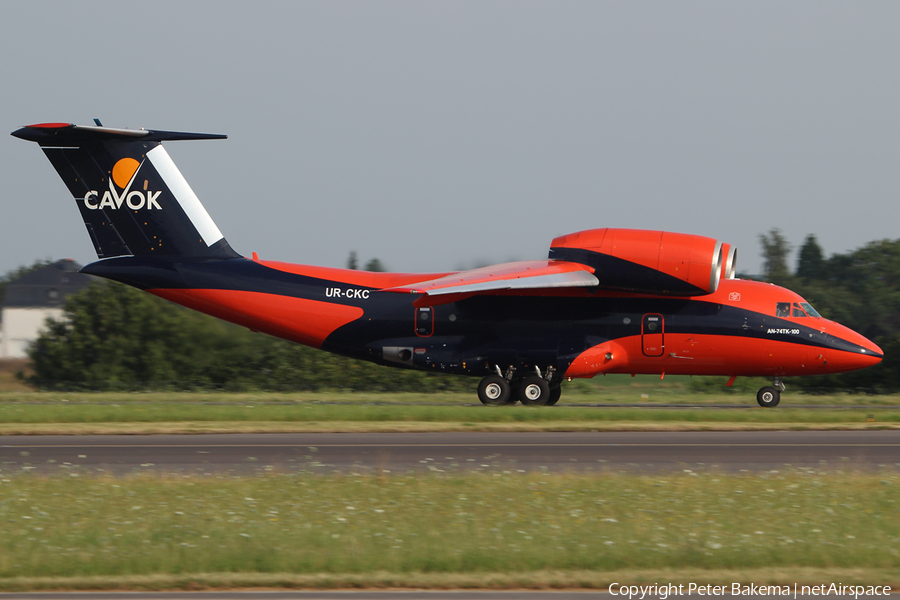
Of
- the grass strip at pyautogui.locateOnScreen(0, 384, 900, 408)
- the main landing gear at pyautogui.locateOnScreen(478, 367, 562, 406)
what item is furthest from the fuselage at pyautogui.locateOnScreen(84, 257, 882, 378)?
the grass strip at pyautogui.locateOnScreen(0, 384, 900, 408)

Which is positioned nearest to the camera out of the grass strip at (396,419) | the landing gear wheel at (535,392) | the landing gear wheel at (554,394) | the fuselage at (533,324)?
the grass strip at (396,419)

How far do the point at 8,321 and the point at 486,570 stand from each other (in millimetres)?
76722

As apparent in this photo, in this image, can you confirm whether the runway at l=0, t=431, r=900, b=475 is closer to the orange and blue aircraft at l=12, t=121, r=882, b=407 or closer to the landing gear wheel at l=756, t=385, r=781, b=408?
the orange and blue aircraft at l=12, t=121, r=882, b=407

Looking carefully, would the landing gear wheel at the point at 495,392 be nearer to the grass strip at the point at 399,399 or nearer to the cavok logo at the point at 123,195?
the grass strip at the point at 399,399

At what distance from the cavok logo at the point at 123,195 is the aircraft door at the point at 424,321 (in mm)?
8292

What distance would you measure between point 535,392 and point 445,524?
15547mm

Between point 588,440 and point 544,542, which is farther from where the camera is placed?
point 588,440

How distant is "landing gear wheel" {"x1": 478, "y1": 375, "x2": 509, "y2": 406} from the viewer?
2503 cm

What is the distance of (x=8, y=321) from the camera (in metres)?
75.4

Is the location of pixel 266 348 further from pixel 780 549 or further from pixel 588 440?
pixel 780 549

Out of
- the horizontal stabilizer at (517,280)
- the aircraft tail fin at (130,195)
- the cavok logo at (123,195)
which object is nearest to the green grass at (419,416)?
the horizontal stabilizer at (517,280)

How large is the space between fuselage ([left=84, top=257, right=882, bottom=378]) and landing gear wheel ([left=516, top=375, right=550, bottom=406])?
0.33 metres

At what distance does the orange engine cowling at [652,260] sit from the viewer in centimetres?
2352

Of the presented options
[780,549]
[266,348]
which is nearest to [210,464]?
[780,549]
